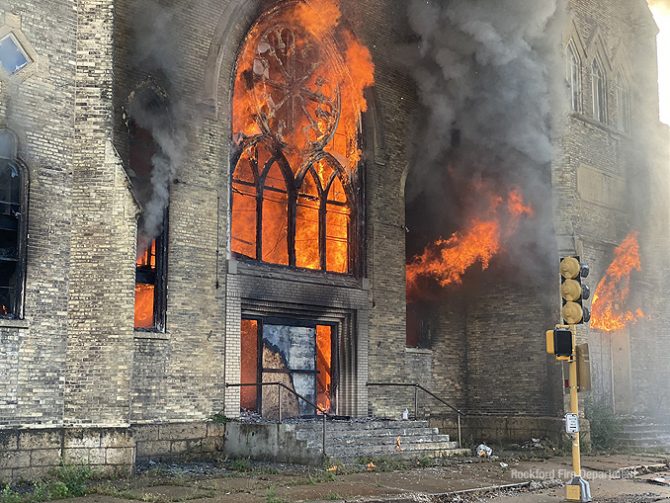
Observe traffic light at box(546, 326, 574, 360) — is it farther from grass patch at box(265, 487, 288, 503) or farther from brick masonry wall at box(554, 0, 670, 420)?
brick masonry wall at box(554, 0, 670, 420)

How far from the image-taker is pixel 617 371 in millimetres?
25250

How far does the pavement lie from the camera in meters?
13.1

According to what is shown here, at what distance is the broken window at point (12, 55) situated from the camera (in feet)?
49.7

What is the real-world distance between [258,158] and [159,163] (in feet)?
9.91

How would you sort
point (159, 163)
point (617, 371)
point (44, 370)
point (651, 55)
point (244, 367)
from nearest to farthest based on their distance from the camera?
1. point (44, 370)
2. point (159, 163)
3. point (244, 367)
4. point (617, 371)
5. point (651, 55)

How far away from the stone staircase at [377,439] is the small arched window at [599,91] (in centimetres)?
1055

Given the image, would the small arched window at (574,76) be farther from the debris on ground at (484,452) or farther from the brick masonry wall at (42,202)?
the brick masonry wall at (42,202)

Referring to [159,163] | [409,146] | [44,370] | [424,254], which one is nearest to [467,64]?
[409,146]

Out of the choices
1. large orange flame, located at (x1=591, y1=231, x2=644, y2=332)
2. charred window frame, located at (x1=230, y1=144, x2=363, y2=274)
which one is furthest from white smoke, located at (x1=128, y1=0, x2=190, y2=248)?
large orange flame, located at (x1=591, y1=231, x2=644, y2=332)

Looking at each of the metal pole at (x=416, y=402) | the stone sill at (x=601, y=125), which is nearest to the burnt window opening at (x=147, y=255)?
the metal pole at (x=416, y=402)

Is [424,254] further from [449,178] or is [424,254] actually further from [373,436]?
[373,436]

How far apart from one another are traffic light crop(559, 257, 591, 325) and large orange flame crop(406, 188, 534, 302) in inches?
409

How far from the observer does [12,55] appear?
15281 millimetres

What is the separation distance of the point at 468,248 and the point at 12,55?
12955mm
